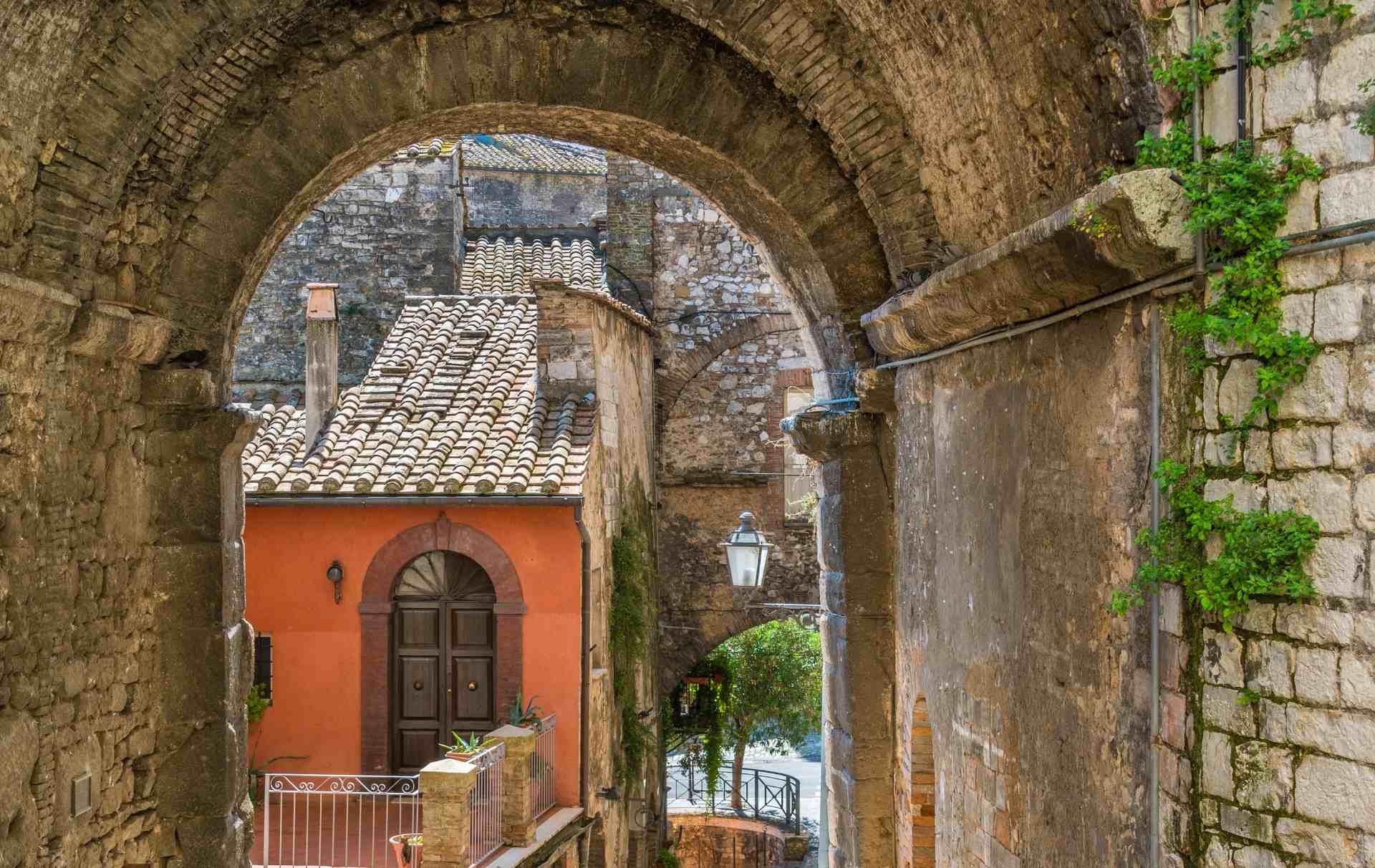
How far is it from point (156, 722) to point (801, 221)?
12.0 ft

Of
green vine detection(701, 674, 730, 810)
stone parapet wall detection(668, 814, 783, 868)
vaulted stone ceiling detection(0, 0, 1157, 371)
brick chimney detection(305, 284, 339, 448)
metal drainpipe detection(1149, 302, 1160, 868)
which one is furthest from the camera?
stone parapet wall detection(668, 814, 783, 868)

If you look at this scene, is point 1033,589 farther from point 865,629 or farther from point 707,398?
point 707,398

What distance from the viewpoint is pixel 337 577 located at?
38.3 ft

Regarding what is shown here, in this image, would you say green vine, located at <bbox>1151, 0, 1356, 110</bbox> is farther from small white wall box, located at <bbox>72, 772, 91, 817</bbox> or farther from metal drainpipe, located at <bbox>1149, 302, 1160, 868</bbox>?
small white wall box, located at <bbox>72, 772, 91, 817</bbox>

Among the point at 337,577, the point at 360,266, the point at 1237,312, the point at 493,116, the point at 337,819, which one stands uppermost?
the point at 360,266

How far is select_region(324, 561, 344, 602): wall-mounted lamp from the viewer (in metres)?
11.7

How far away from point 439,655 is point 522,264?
24.5 ft

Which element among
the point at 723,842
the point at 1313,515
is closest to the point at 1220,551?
the point at 1313,515

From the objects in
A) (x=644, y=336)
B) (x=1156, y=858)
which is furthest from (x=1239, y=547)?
(x=644, y=336)

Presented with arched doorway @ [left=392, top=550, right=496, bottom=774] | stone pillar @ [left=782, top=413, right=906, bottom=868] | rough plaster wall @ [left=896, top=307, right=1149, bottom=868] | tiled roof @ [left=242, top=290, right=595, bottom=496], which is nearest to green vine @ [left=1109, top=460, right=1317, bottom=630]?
rough plaster wall @ [left=896, top=307, right=1149, bottom=868]

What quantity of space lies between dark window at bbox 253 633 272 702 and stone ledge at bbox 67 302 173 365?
640cm

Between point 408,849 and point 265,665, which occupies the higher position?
point 265,665

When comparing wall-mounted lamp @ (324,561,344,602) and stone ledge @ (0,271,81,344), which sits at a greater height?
stone ledge @ (0,271,81,344)

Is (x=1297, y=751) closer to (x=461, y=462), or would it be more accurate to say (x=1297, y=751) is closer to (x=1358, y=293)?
(x=1358, y=293)
